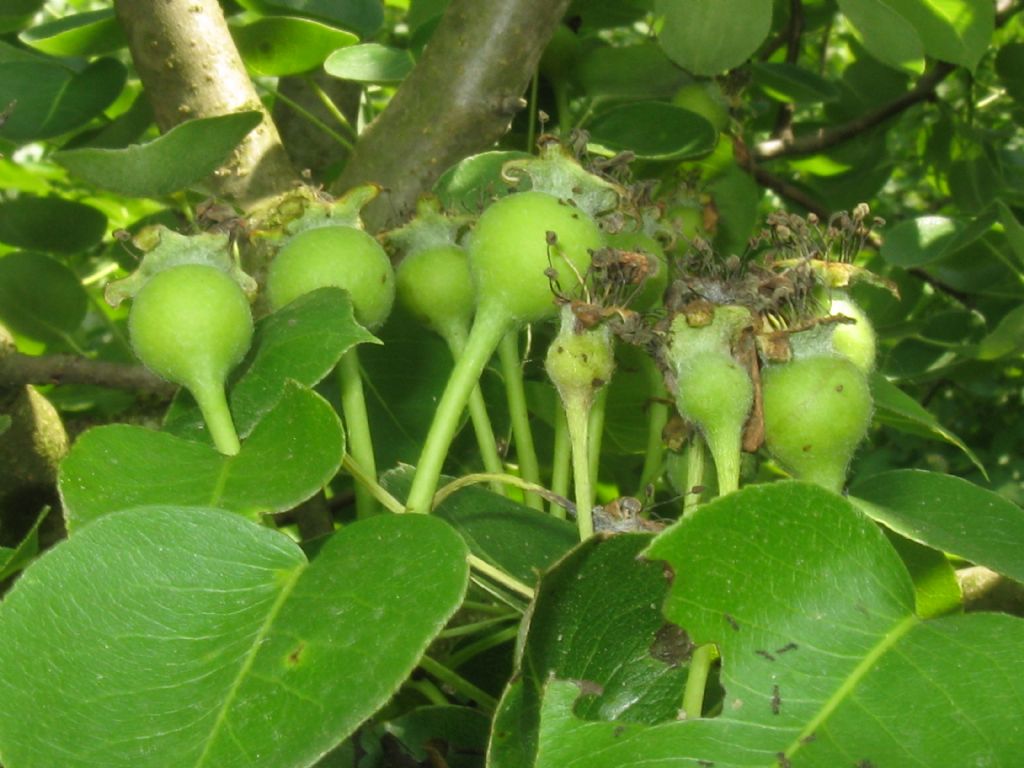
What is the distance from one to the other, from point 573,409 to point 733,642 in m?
0.23

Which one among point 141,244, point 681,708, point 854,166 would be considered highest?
point 141,244

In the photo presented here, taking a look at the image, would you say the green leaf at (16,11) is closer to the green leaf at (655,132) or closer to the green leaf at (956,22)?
the green leaf at (655,132)

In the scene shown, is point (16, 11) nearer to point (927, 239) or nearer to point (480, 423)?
point (480, 423)

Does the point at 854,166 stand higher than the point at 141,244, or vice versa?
the point at 141,244

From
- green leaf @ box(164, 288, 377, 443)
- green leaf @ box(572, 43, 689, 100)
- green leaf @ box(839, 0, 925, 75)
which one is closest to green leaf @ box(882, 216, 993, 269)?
green leaf @ box(839, 0, 925, 75)

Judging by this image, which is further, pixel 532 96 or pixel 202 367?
pixel 532 96

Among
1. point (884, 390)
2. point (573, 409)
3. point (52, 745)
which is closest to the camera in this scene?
point (52, 745)

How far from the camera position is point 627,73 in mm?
1562

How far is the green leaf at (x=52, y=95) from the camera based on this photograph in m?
1.33

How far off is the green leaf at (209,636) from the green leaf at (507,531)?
0.56ft

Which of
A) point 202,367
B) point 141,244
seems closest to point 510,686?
point 202,367

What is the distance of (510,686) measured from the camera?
2.28ft

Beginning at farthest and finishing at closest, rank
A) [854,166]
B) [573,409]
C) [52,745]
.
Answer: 1. [854,166]
2. [573,409]
3. [52,745]

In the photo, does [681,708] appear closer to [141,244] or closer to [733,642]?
[733,642]
